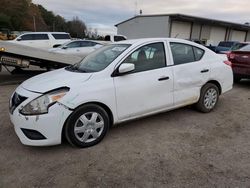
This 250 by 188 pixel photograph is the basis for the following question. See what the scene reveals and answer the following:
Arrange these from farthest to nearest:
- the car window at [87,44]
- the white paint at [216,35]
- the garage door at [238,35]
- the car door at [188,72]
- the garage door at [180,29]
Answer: the garage door at [238,35], the white paint at [216,35], the garage door at [180,29], the car window at [87,44], the car door at [188,72]

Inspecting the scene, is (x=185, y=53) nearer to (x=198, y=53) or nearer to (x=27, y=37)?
(x=198, y=53)

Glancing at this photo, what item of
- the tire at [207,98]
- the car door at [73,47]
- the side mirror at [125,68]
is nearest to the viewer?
the side mirror at [125,68]

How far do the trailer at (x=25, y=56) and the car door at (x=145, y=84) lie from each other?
3799 mm

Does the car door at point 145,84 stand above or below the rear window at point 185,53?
below

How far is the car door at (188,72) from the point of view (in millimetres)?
4203

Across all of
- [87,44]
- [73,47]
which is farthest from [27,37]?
[87,44]

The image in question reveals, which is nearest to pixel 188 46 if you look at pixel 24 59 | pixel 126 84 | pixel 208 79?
pixel 208 79

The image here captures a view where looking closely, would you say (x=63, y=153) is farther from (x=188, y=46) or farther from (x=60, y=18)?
(x=60, y=18)

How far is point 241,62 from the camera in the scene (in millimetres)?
7230

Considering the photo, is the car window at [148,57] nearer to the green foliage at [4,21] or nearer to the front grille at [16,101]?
the front grille at [16,101]

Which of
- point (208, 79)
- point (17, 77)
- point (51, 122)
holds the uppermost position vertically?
point (208, 79)

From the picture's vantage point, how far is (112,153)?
3.31 meters

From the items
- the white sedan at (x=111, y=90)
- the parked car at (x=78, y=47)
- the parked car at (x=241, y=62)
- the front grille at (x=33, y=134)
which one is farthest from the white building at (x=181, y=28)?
the front grille at (x=33, y=134)

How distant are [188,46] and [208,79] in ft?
2.57
